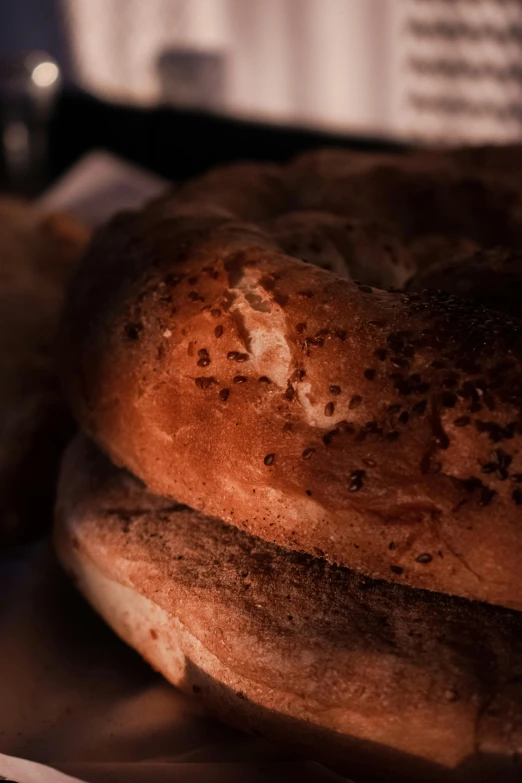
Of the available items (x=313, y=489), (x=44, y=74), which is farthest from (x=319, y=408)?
(x=44, y=74)

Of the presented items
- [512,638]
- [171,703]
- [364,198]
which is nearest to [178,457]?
[171,703]

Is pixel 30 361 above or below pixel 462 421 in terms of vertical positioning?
below

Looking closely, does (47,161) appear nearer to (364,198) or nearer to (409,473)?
(364,198)

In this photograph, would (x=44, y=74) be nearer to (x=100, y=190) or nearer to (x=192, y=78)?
→ (x=192, y=78)

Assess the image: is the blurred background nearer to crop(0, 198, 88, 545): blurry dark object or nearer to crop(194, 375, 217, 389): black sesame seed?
crop(0, 198, 88, 545): blurry dark object

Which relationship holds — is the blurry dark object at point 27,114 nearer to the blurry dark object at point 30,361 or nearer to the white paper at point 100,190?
the white paper at point 100,190

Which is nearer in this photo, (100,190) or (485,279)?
(485,279)
